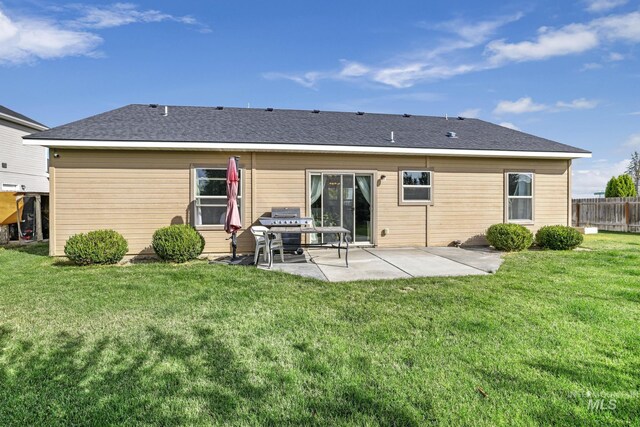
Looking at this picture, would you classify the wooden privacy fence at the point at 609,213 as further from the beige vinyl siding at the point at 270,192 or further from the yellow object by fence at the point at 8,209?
the yellow object by fence at the point at 8,209

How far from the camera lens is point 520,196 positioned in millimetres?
10461

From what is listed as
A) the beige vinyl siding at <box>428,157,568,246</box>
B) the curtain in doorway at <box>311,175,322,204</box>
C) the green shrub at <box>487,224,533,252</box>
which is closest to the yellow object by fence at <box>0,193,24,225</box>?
the curtain in doorway at <box>311,175,322,204</box>

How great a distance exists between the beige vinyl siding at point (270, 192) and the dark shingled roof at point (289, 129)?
17.7 inches

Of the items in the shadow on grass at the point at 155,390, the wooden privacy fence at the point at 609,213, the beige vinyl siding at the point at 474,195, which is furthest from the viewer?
the wooden privacy fence at the point at 609,213

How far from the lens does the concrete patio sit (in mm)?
6387

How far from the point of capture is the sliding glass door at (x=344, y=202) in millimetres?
9539

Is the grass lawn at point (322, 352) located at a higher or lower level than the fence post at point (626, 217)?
lower

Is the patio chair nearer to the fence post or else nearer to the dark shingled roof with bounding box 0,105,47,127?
the fence post

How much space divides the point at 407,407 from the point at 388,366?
58 centimetres

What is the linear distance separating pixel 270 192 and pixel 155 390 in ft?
22.6

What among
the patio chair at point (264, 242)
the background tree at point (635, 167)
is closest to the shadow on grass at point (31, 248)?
the patio chair at point (264, 242)

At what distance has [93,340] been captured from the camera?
3.50 m

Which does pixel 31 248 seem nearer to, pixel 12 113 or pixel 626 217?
pixel 12 113

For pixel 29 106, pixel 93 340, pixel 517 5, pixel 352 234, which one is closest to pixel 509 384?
pixel 93 340
